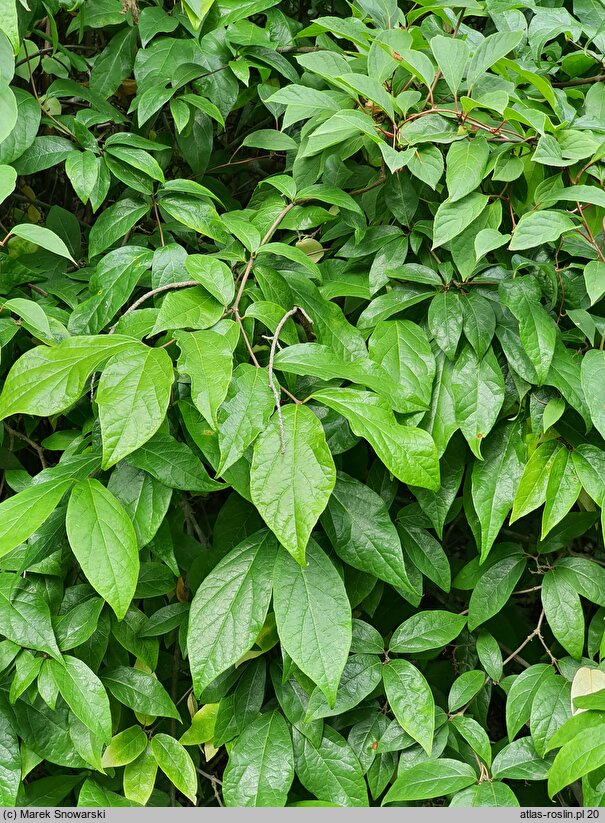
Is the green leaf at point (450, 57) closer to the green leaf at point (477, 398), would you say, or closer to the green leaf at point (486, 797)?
the green leaf at point (477, 398)

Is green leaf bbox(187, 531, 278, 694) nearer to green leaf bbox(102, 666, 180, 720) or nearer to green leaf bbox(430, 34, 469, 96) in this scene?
green leaf bbox(102, 666, 180, 720)

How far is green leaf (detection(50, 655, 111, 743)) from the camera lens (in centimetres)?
83

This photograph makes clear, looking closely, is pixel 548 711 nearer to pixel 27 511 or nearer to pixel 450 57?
pixel 27 511

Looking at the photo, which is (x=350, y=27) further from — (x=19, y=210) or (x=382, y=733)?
(x=382, y=733)

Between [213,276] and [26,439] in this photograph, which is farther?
[26,439]

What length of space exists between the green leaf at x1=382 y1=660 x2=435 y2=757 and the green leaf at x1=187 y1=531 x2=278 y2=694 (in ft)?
0.67

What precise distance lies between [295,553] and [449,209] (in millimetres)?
410

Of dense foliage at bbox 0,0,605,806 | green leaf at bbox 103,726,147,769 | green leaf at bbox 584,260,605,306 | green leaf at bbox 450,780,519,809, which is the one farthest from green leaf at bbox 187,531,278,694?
green leaf at bbox 584,260,605,306

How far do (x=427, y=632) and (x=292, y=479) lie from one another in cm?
37

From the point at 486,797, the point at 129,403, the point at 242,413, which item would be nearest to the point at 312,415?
the point at 242,413

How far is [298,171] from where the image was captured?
95 centimetres

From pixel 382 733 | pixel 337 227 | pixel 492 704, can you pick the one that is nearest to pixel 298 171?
pixel 337 227

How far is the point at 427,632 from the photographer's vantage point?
0.94m

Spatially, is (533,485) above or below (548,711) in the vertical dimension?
above
